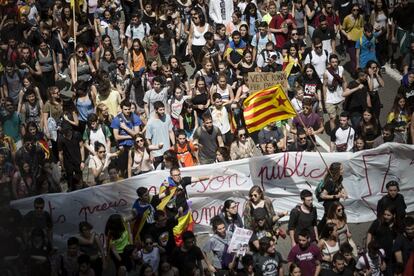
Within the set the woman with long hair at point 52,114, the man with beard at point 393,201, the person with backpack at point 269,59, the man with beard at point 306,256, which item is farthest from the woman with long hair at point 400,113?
the woman with long hair at point 52,114

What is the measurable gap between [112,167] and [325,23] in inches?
263

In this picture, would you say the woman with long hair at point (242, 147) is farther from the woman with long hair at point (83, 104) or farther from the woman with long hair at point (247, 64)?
the woman with long hair at point (247, 64)

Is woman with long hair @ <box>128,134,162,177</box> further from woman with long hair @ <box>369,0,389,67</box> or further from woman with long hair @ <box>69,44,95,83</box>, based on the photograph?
woman with long hair @ <box>369,0,389,67</box>

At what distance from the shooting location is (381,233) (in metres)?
15.6

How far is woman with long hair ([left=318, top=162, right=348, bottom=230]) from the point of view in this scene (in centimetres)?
1655

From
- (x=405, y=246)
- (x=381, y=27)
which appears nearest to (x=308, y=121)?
(x=405, y=246)

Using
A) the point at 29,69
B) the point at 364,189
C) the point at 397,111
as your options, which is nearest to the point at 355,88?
Answer: the point at 397,111

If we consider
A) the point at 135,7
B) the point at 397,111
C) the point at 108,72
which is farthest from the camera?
the point at 135,7

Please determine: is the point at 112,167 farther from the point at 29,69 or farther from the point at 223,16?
the point at 223,16

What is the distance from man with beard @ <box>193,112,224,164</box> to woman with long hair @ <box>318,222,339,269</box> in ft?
10.4

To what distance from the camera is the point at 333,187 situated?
16625mm

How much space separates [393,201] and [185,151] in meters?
3.62

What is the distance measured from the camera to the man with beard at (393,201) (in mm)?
16109

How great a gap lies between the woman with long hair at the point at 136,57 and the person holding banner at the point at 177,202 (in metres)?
5.18
